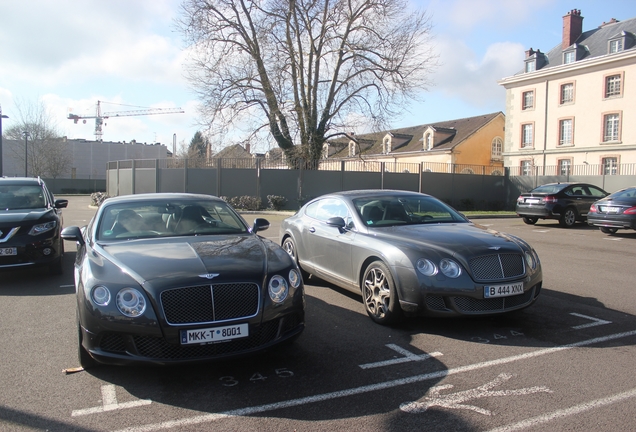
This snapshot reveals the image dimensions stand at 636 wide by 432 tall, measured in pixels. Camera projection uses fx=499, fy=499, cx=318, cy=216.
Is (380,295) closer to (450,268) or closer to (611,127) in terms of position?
(450,268)

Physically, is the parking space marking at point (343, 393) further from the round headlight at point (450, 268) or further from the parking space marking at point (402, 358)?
the round headlight at point (450, 268)

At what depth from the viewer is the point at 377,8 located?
27906mm

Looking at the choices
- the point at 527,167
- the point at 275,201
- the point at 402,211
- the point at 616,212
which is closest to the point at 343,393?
the point at 402,211

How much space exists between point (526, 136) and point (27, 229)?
45.2 m

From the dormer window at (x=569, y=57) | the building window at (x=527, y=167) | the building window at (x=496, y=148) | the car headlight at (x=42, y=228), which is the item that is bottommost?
the car headlight at (x=42, y=228)

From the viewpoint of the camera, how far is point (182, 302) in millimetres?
3848

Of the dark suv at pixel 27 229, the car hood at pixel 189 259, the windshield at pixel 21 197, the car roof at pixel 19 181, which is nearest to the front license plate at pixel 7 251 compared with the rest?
the dark suv at pixel 27 229

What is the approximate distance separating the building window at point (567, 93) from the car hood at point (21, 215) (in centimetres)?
4319

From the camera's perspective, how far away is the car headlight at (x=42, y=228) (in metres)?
7.85

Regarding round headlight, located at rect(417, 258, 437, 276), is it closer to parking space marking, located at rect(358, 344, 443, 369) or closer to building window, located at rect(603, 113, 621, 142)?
parking space marking, located at rect(358, 344, 443, 369)

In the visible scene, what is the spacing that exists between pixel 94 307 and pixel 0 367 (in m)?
1.23

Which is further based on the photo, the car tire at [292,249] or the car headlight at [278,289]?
the car tire at [292,249]

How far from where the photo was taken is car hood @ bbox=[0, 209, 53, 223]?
7751 mm

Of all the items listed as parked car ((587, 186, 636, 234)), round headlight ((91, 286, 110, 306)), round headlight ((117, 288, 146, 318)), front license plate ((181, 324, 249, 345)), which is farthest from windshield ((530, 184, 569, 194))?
round headlight ((91, 286, 110, 306))
